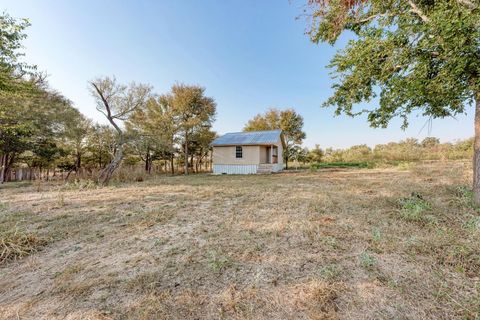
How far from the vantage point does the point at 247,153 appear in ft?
52.0

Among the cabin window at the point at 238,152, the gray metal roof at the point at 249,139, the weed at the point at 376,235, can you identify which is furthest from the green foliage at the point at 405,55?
the cabin window at the point at 238,152

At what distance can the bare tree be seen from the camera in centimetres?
879

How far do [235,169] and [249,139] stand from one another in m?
2.66

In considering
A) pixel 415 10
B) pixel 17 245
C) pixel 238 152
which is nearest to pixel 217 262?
pixel 17 245

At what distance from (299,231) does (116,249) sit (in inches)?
99.6

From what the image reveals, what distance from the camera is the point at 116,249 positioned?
2604mm

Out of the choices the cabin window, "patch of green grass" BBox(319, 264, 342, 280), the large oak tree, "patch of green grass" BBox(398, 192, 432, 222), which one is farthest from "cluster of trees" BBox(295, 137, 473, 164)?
"patch of green grass" BBox(319, 264, 342, 280)

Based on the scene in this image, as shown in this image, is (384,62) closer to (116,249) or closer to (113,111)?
(116,249)

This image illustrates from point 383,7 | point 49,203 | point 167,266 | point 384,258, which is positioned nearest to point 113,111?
point 49,203


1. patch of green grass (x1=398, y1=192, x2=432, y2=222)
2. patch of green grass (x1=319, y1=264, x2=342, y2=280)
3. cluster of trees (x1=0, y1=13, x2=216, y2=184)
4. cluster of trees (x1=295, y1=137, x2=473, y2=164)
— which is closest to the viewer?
patch of green grass (x1=319, y1=264, x2=342, y2=280)

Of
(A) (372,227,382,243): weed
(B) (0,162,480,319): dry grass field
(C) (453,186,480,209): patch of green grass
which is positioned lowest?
(B) (0,162,480,319): dry grass field

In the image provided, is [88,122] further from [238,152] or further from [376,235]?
[376,235]

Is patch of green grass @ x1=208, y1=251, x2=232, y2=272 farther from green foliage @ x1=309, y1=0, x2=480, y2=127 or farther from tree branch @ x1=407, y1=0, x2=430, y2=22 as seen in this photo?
tree branch @ x1=407, y1=0, x2=430, y2=22

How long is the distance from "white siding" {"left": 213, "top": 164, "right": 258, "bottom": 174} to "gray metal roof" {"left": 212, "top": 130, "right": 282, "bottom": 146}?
1756mm
